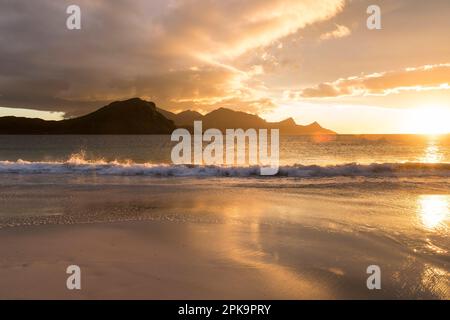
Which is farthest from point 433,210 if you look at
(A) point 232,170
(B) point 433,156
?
(B) point 433,156

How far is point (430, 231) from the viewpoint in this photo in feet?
28.6

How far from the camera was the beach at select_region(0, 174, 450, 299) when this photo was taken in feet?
17.6

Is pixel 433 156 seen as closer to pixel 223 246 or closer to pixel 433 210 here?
pixel 433 210

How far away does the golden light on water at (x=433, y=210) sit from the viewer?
969 cm

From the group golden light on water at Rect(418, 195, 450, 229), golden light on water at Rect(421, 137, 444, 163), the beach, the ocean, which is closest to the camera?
the beach

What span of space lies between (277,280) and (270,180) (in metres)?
15.8

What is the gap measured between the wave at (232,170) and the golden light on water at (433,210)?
9365mm

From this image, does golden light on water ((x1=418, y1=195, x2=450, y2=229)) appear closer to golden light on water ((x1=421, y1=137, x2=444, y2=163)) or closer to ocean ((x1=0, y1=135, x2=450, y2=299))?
ocean ((x1=0, y1=135, x2=450, y2=299))

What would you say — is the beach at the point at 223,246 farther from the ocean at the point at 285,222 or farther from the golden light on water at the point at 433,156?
the golden light on water at the point at 433,156

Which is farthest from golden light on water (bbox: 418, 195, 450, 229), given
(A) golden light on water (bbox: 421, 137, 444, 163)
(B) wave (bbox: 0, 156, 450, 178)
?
(A) golden light on water (bbox: 421, 137, 444, 163)

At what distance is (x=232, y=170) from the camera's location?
2447cm

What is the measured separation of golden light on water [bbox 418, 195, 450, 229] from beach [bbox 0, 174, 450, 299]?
59mm
